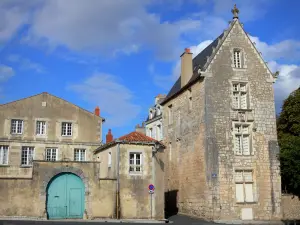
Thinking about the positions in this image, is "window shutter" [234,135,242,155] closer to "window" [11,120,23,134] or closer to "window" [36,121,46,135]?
"window" [36,121,46,135]

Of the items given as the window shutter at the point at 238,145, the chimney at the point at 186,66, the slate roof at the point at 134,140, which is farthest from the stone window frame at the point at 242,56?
the slate roof at the point at 134,140

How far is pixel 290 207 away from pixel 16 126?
67.3ft

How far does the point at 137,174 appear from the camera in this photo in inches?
906

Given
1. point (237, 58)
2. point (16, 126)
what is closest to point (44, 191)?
point (16, 126)

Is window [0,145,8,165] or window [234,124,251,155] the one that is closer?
window [234,124,251,155]

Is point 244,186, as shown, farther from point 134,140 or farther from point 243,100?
point 134,140

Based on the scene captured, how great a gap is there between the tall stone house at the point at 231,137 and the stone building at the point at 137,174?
121 inches

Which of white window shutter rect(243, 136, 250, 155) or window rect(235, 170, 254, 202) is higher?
white window shutter rect(243, 136, 250, 155)

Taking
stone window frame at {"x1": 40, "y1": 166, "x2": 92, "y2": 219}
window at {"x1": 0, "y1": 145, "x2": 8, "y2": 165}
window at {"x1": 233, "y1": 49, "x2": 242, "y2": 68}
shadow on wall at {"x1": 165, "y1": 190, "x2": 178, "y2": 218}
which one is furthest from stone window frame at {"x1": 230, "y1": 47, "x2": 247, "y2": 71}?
window at {"x1": 0, "y1": 145, "x2": 8, "y2": 165}

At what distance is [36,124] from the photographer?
29.0 m

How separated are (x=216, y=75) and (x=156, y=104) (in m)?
18.5

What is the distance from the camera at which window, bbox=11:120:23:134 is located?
28391 mm

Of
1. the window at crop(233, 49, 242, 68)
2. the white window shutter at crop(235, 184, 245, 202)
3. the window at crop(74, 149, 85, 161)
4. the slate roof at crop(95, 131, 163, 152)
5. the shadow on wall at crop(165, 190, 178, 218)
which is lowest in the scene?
the shadow on wall at crop(165, 190, 178, 218)

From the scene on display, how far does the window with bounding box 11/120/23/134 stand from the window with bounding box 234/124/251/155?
15.9 m
